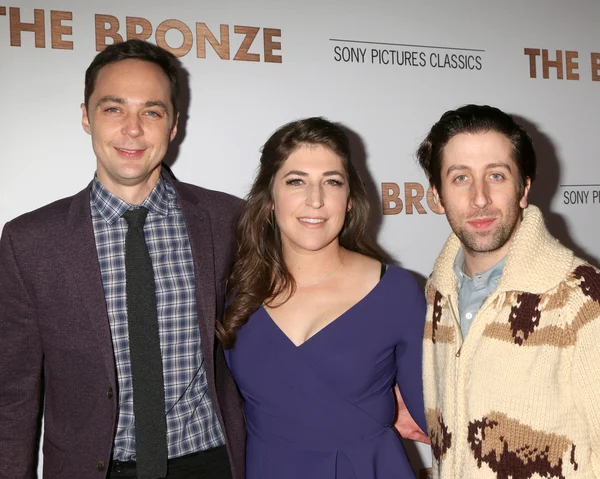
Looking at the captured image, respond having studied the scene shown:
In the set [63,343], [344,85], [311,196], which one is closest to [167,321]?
[63,343]

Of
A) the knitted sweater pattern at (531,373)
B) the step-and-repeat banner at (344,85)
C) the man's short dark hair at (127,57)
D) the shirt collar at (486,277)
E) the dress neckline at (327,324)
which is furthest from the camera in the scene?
→ the step-and-repeat banner at (344,85)

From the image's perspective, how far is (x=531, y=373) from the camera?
4.83 feet

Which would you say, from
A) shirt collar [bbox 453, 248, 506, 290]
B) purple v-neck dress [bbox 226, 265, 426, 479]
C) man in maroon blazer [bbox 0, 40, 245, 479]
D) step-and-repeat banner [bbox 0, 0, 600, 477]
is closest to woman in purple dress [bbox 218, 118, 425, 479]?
purple v-neck dress [bbox 226, 265, 426, 479]

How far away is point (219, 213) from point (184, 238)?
0.20 m

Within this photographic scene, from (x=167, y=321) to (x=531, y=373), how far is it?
103 centimetres

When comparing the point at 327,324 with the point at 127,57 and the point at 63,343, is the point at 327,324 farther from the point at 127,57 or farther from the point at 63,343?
the point at 127,57

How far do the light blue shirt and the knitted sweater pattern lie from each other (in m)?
0.06

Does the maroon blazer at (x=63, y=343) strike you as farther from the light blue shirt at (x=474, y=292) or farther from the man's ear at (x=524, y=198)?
the man's ear at (x=524, y=198)

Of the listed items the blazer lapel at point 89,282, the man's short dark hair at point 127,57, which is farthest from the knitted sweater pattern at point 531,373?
the man's short dark hair at point 127,57

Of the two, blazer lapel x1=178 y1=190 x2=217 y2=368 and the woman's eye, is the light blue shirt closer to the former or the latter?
the woman's eye

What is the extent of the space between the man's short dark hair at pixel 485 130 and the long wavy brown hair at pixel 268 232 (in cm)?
37

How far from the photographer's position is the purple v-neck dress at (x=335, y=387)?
1835 millimetres

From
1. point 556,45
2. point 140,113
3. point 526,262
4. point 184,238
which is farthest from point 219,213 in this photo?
point 556,45

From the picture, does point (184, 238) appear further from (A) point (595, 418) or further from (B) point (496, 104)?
(B) point (496, 104)
